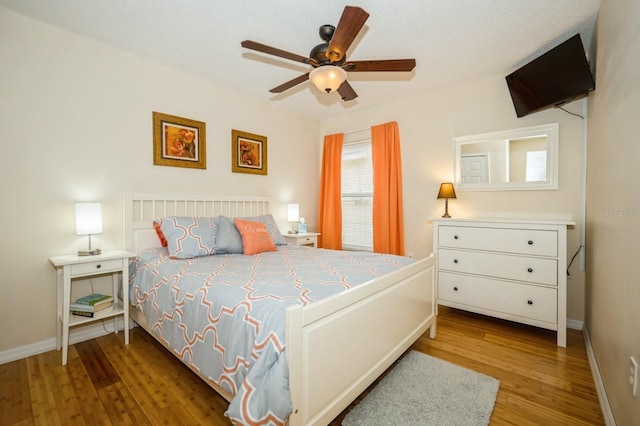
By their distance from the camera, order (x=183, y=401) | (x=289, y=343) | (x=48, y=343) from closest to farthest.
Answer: (x=289, y=343), (x=183, y=401), (x=48, y=343)

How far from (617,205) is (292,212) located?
10.6 ft

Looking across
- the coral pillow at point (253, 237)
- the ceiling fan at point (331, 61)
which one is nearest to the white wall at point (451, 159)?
the ceiling fan at point (331, 61)

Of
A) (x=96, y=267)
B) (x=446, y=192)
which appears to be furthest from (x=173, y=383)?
(x=446, y=192)

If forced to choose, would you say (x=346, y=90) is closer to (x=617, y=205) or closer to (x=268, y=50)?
(x=268, y=50)

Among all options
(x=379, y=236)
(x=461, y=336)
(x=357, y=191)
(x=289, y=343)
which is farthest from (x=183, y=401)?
(x=357, y=191)

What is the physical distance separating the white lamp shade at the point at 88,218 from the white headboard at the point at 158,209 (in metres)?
0.31

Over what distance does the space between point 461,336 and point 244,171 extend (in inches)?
119

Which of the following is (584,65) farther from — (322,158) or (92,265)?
(92,265)

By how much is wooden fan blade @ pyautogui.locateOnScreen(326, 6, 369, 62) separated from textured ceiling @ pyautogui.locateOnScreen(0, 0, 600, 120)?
436 mm

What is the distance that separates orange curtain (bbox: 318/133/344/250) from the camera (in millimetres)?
4445

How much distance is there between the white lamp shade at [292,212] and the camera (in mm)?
4070

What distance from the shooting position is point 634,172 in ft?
4.02

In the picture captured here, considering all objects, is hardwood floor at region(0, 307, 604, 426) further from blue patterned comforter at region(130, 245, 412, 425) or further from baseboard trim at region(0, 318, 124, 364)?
blue patterned comforter at region(130, 245, 412, 425)

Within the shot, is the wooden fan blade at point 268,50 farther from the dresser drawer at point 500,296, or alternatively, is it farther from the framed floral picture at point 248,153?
the dresser drawer at point 500,296
